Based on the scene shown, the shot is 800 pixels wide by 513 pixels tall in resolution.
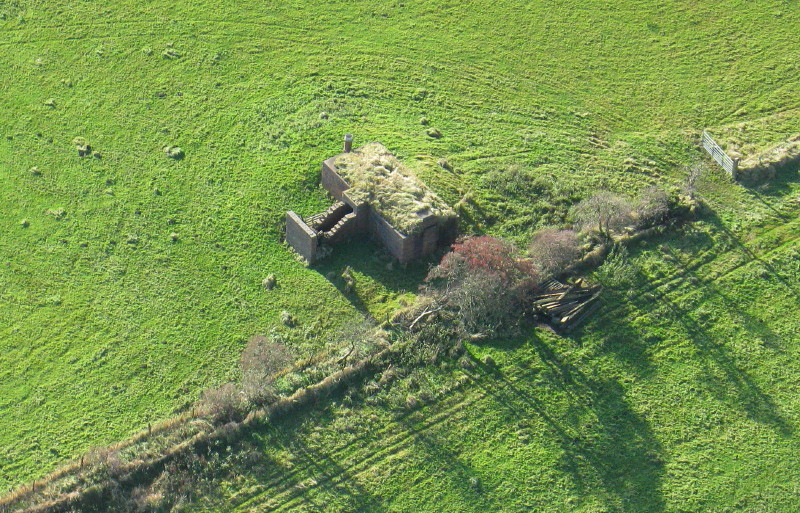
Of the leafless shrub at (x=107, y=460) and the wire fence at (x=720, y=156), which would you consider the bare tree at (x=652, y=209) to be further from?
the leafless shrub at (x=107, y=460)

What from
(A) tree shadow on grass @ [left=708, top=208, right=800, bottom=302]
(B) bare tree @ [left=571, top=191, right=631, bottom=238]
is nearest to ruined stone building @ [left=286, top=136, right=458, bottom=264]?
(B) bare tree @ [left=571, top=191, right=631, bottom=238]

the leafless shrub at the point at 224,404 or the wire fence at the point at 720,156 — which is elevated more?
the wire fence at the point at 720,156

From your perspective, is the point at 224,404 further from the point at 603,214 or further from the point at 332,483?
the point at 603,214

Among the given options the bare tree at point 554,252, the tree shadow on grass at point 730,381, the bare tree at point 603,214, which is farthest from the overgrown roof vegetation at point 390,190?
the tree shadow on grass at point 730,381

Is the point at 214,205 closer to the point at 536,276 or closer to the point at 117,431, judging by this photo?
the point at 117,431

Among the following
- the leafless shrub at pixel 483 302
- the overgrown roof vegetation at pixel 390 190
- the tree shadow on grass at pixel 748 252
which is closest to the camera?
the leafless shrub at pixel 483 302

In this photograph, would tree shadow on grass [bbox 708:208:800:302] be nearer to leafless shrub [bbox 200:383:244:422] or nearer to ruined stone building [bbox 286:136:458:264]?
ruined stone building [bbox 286:136:458:264]

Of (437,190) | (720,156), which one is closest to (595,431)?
(437,190)
